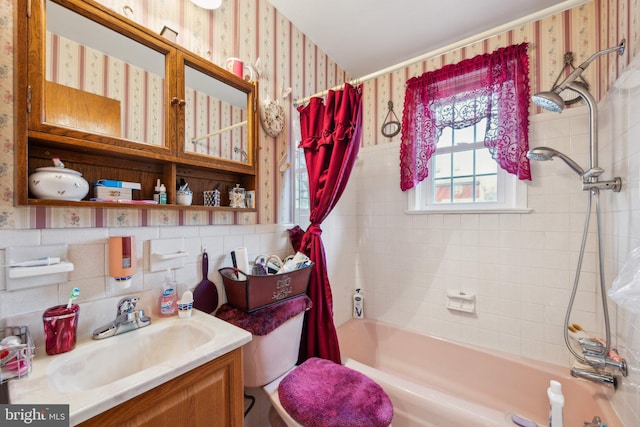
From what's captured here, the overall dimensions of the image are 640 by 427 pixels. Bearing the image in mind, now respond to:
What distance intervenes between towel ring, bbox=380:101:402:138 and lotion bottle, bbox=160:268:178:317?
185 centimetres

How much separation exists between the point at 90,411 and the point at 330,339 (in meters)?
1.13

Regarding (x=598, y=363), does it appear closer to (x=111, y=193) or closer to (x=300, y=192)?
(x=300, y=192)

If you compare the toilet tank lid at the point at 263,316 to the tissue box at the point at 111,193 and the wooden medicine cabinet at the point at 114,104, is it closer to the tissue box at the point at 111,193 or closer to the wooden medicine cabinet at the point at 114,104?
the wooden medicine cabinet at the point at 114,104

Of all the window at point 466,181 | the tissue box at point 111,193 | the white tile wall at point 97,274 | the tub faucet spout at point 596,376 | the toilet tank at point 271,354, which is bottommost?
the tub faucet spout at point 596,376

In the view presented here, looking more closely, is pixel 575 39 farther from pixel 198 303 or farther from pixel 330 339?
pixel 198 303

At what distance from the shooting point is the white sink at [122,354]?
73 centimetres

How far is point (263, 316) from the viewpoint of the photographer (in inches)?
44.4

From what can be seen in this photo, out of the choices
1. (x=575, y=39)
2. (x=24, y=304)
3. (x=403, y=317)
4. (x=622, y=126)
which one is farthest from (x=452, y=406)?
(x=575, y=39)

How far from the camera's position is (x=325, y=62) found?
80.9 inches

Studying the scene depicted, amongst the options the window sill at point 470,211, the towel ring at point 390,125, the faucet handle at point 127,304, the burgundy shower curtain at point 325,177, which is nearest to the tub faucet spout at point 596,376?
the window sill at point 470,211

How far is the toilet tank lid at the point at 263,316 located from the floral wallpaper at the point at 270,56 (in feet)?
1.44

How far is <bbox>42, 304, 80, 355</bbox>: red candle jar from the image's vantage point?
75 cm

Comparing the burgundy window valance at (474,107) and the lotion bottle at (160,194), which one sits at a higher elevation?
the burgundy window valance at (474,107)

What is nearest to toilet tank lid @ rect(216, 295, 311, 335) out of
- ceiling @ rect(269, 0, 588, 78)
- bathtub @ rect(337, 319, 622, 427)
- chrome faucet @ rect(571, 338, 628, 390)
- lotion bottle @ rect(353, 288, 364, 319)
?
bathtub @ rect(337, 319, 622, 427)
